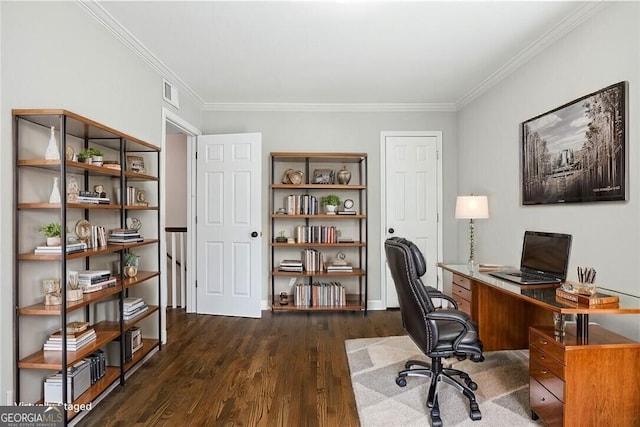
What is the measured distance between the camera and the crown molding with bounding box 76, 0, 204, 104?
2.37 m

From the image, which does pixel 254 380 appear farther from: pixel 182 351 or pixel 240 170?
pixel 240 170

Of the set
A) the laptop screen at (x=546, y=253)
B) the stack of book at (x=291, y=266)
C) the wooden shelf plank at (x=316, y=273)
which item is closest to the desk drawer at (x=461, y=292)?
the laptop screen at (x=546, y=253)

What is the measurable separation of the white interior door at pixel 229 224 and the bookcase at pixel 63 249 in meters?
1.43

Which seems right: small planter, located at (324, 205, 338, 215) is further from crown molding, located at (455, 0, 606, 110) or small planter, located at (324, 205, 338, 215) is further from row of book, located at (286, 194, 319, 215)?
crown molding, located at (455, 0, 606, 110)

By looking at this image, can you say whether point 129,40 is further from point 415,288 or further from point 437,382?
point 437,382

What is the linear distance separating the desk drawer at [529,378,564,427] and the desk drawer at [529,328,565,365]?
216mm

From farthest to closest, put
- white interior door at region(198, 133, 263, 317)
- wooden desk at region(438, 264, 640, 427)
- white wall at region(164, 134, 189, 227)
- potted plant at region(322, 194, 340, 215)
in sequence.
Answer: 1. white wall at region(164, 134, 189, 227)
2. potted plant at region(322, 194, 340, 215)
3. white interior door at region(198, 133, 263, 317)
4. wooden desk at region(438, 264, 640, 427)

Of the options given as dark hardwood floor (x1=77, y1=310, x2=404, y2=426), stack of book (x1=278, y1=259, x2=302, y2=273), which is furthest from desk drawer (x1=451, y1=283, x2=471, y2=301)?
stack of book (x1=278, y1=259, x2=302, y2=273)

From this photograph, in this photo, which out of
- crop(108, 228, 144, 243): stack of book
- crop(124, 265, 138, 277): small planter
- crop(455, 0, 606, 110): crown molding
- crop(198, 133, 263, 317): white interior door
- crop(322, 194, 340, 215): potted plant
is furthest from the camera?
crop(322, 194, 340, 215): potted plant

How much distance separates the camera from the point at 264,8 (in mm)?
2398

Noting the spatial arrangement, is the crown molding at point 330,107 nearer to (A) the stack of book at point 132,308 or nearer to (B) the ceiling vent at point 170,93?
(B) the ceiling vent at point 170,93

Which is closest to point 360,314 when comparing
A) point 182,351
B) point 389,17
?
point 182,351

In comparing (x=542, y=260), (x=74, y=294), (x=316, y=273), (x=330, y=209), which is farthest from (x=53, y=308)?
(x=542, y=260)

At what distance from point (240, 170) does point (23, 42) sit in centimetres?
246
